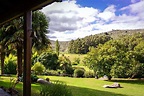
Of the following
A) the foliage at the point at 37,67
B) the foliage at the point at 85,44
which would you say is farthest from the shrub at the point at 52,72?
the foliage at the point at 85,44

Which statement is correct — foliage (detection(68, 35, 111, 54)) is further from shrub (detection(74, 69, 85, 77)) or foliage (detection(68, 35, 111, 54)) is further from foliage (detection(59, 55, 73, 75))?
shrub (detection(74, 69, 85, 77))

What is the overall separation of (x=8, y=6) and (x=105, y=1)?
4317 cm

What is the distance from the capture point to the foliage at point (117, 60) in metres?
19.5

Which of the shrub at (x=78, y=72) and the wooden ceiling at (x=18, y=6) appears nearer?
the wooden ceiling at (x=18, y=6)

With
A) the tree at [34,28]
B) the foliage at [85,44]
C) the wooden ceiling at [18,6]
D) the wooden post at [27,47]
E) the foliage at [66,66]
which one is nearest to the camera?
the wooden ceiling at [18,6]

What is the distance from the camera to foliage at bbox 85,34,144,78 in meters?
19.5

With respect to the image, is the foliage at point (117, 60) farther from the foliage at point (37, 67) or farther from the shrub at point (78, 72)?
the foliage at point (37, 67)

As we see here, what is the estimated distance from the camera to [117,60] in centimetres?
1953

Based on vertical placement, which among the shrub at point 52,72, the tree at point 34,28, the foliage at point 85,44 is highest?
the foliage at point 85,44

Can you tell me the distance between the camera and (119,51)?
20.1 meters

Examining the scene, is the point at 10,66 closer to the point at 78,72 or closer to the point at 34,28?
the point at 78,72

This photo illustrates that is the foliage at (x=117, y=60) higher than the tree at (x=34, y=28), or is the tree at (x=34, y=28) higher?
the tree at (x=34, y=28)

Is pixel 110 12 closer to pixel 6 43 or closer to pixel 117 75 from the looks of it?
pixel 117 75

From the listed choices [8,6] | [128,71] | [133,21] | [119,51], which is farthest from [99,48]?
[133,21]
